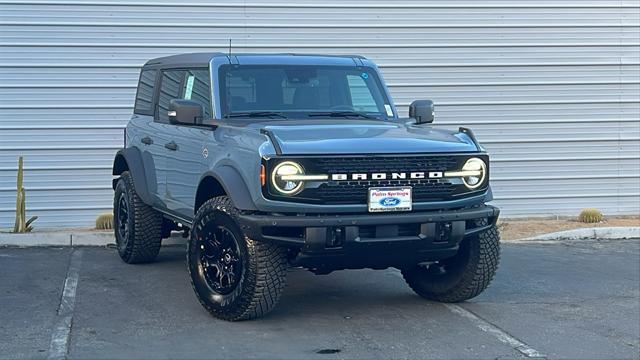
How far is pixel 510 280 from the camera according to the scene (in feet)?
32.2

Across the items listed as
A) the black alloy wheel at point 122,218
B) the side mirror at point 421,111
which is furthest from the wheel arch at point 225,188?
the black alloy wheel at point 122,218

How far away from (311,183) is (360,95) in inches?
79.5

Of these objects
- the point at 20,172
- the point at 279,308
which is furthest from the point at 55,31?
the point at 279,308

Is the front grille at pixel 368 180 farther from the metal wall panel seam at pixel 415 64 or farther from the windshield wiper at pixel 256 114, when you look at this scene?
the metal wall panel seam at pixel 415 64

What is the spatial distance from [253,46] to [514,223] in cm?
419

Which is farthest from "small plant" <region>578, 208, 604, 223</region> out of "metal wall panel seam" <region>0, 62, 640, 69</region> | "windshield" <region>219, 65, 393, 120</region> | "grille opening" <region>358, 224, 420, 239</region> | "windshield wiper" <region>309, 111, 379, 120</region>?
"grille opening" <region>358, 224, 420, 239</region>

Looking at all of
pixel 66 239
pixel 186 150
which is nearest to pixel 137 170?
pixel 186 150

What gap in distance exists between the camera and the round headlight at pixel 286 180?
714 centimetres

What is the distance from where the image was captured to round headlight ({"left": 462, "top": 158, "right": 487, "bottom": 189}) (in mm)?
7758

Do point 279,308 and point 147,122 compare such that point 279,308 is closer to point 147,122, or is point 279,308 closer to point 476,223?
point 476,223

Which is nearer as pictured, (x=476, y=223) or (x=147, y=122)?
(x=476, y=223)

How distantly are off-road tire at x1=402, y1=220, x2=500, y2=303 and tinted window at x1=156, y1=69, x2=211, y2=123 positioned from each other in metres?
2.33

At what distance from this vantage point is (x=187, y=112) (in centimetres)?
826

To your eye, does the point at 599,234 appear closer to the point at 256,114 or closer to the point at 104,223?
the point at 256,114
